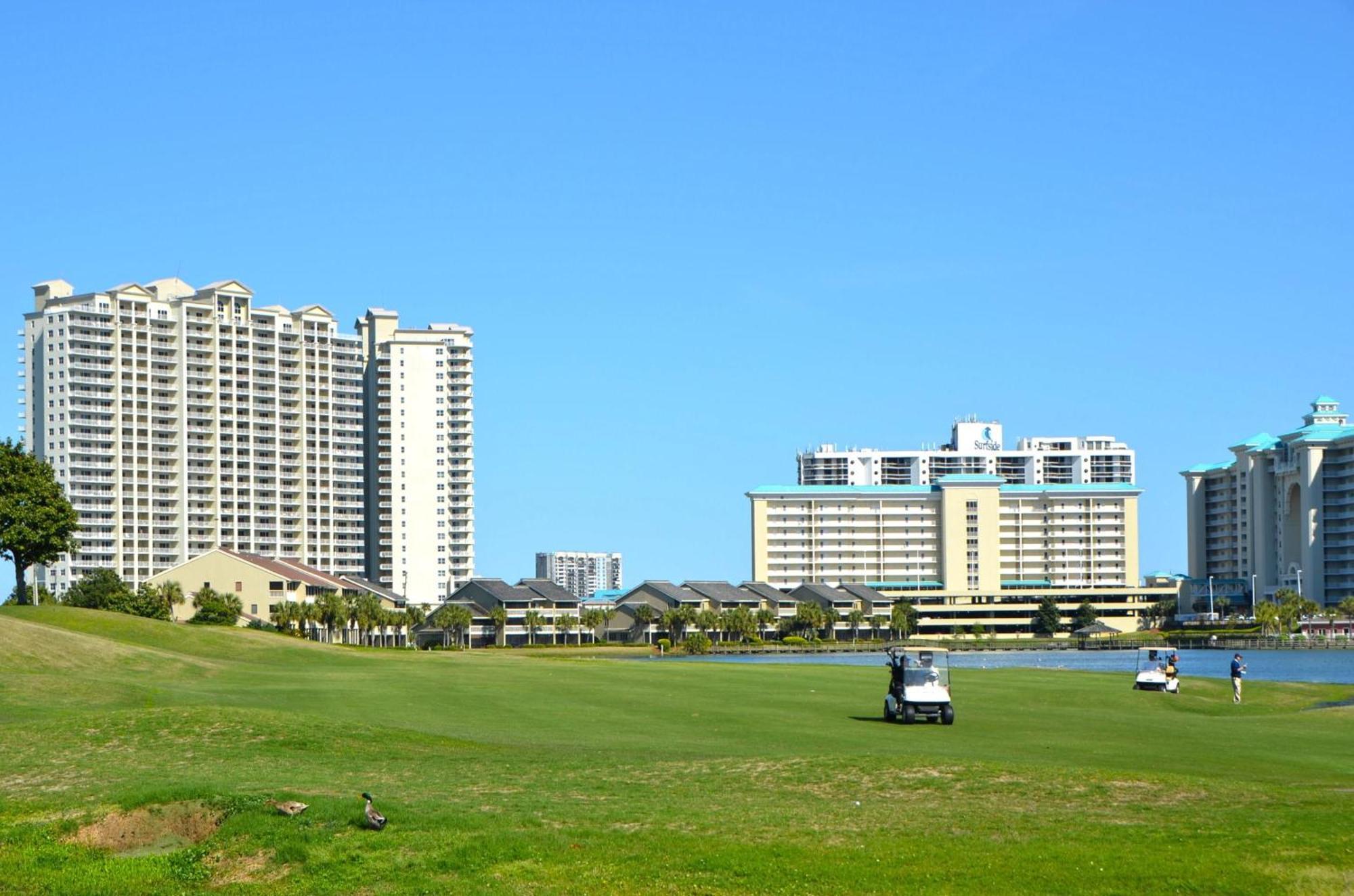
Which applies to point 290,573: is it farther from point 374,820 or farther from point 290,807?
point 374,820

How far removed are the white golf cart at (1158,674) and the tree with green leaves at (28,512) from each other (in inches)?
2727

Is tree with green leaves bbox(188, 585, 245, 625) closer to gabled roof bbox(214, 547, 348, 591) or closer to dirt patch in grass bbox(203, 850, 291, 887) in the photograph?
gabled roof bbox(214, 547, 348, 591)

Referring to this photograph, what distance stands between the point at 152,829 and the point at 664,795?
8800 mm

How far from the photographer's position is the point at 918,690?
4941cm

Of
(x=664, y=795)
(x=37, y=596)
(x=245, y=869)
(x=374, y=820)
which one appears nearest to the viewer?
(x=245, y=869)

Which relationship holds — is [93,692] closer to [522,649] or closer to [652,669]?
[652,669]

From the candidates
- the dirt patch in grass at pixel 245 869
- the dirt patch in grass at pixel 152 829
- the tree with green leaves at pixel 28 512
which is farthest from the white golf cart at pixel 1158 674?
the tree with green leaves at pixel 28 512

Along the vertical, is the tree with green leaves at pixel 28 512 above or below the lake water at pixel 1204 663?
above

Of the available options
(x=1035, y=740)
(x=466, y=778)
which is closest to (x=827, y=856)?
(x=466, y=778)

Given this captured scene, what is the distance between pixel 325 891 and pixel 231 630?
83.7 metres

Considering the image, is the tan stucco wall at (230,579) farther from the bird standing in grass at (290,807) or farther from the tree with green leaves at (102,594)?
the bird standing in grass at (290,807)

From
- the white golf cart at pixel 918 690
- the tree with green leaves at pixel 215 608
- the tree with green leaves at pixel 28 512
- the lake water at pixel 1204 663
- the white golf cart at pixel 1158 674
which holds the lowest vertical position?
the lake water at pixel 1204 663

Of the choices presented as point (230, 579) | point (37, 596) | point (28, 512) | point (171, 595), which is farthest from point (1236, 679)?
point (230, 579)

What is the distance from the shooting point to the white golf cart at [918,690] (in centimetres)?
4916
